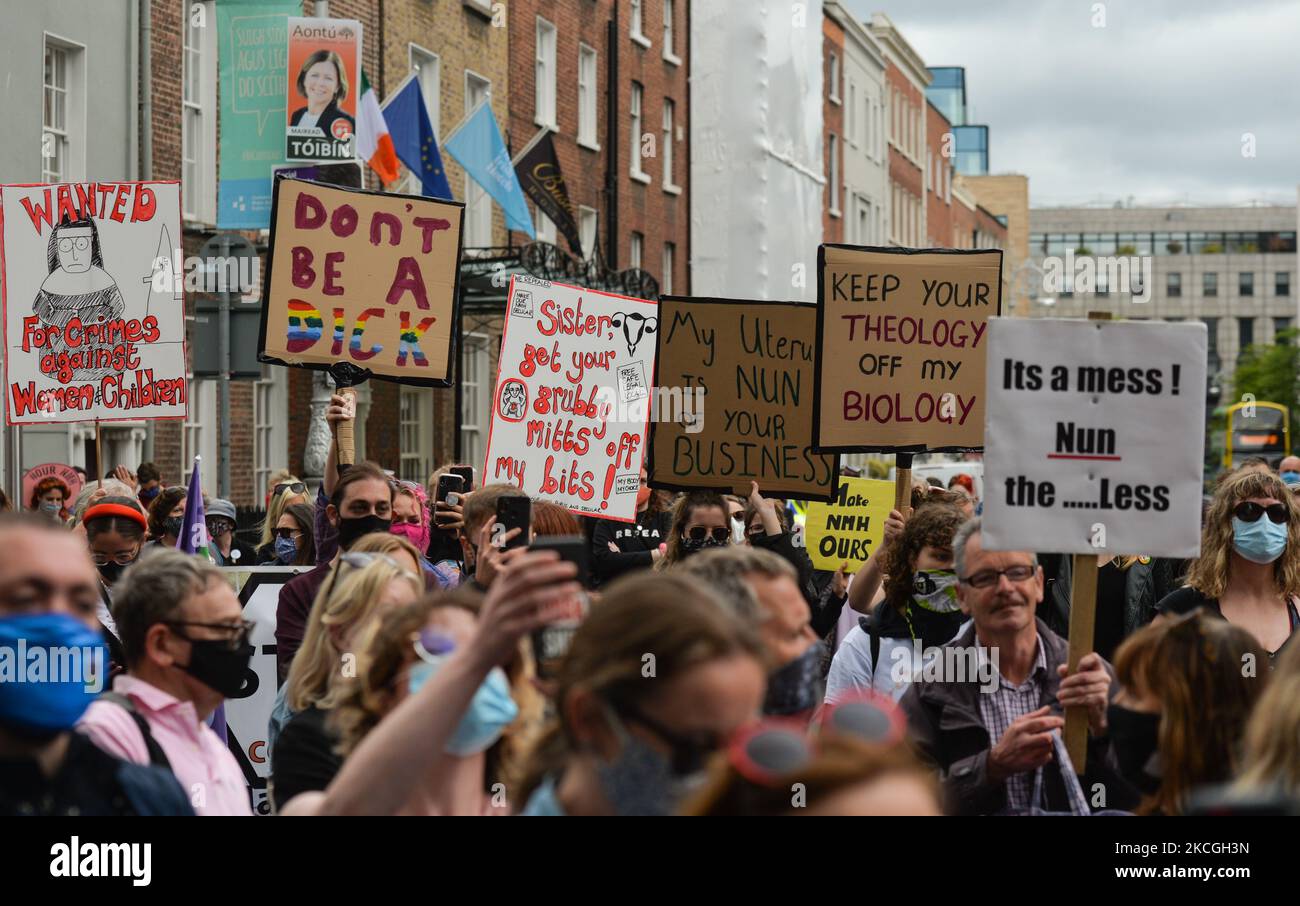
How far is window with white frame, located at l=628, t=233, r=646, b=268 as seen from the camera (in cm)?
3459

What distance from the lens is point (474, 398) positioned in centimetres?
2897

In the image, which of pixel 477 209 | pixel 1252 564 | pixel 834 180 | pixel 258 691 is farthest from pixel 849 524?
pixel 834 180

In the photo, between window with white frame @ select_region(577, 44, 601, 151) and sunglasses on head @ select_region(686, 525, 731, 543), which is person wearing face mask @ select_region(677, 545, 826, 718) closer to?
sunglasses on head @ select_region(686, 525, 731, 543)

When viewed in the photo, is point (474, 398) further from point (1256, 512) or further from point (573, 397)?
point (1256, 512)

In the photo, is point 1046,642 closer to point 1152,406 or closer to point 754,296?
point 1152,406

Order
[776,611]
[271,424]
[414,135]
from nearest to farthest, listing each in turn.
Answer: [776,611], [414,135], [271,424]

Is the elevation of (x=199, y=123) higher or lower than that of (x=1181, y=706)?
higher

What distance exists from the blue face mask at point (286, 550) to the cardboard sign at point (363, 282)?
63.6 inches

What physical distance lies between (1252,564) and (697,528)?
224 cm

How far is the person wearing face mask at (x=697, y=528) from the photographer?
7.46m

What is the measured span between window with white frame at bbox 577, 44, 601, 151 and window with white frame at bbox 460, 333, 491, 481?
532cm

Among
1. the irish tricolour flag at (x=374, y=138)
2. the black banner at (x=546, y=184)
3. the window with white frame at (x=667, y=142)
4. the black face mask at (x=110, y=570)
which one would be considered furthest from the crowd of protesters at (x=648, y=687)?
the window with white frame at (x=667, y=142)

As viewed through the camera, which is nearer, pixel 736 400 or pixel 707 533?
pixel 707 533

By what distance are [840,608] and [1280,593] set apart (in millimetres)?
2078
